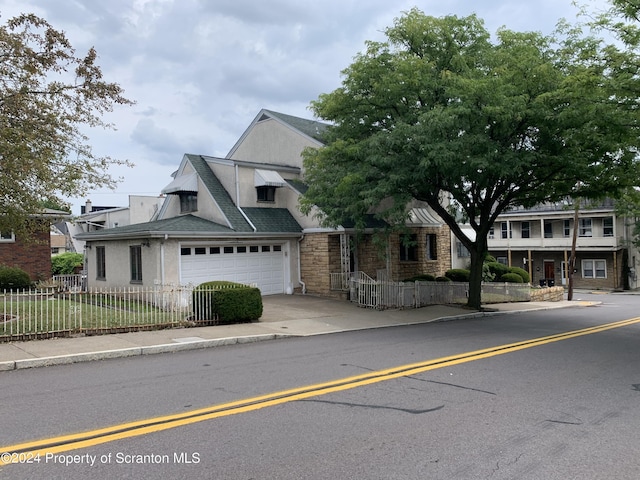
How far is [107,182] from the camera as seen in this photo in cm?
1365

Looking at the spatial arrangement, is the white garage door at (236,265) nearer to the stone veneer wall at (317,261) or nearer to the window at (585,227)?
the stone veneer wall at (317,261)

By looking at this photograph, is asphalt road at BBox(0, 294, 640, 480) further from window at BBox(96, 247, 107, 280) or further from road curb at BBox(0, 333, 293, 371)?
window at BBox(96, 247, 107, 280)

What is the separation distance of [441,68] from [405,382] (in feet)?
39.9

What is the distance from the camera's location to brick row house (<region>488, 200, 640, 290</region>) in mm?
42469

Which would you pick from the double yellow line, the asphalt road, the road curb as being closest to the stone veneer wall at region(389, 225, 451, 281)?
the road curb

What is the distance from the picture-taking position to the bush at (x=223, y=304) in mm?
13543

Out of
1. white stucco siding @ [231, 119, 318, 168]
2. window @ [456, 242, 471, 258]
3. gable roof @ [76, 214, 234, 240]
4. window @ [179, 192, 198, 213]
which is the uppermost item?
white stucco siding @ [231, 119, 318, 168]

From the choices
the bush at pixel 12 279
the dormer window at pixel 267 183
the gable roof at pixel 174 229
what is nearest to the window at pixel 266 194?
the dormer window at pixel 267 183

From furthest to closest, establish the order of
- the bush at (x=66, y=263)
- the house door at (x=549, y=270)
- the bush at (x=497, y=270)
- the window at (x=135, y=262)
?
1. the house door at (x=549, y=270)
2. the bush at (x=66, y=263)
3. the bush at (x=497, y=270)
4. the window at (x=135, y=262)

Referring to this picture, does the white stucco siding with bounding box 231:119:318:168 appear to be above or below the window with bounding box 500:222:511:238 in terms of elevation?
above

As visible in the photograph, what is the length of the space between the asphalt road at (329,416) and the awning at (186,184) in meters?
13.3

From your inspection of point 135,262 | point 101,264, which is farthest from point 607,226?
point 101,264

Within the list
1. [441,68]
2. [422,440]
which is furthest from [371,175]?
[422,440]

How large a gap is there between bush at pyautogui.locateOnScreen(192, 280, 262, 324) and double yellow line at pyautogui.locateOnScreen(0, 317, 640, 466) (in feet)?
20.2
